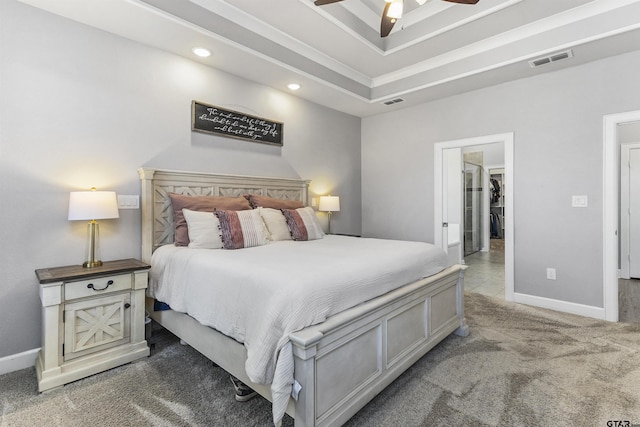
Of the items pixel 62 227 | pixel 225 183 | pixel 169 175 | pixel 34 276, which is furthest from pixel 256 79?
pixel 34 276

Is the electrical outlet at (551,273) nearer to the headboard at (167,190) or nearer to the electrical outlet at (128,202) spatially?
the headboard at (167,190)

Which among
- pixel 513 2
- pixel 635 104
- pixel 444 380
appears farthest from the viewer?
pixel 635 104

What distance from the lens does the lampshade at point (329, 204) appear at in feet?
13.9

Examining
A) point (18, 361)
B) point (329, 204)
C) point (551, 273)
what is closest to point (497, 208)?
point (551, 273)

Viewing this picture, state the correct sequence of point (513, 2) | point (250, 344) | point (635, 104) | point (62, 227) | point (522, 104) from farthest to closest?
1. point (522, 104)
2. point (635, 104)
3. point (513, 2)
4. point (62, 227)
5. point (250, 344)

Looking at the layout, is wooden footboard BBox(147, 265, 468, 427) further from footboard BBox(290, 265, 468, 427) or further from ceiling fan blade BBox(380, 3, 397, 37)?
ceiling fan blade BBox(380, 3, 397, 37)

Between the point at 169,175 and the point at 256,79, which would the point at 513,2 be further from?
the point at 169,175

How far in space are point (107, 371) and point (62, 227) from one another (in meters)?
1.14

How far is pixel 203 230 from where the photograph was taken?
98.8 inches

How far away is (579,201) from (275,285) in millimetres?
3403

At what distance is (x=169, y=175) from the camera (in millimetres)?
2861

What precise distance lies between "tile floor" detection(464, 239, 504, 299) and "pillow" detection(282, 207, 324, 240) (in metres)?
2.38

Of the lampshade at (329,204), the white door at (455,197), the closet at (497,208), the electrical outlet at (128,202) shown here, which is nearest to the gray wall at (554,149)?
the white door at (455,197)

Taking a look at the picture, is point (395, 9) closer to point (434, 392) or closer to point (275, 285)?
point (275, 285)
